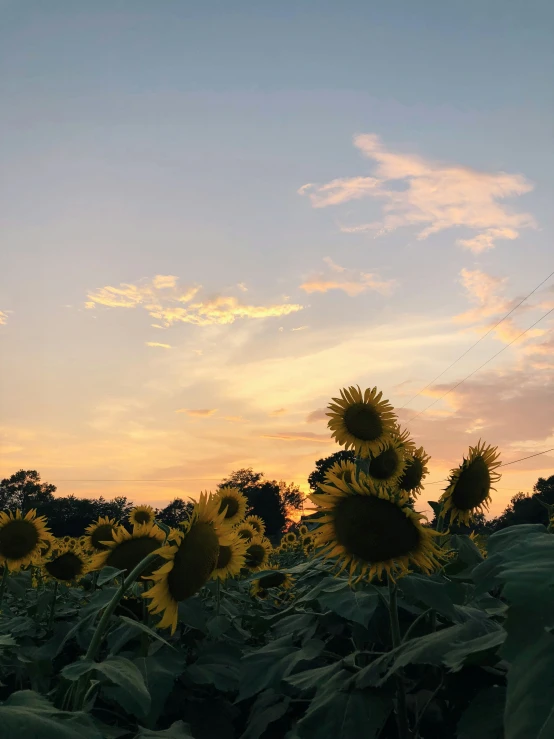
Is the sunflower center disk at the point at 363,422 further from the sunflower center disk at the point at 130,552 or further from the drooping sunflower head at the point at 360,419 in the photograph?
the sunflower center disk at the point at 130,552

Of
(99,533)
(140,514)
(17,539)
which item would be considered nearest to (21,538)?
(17,539)

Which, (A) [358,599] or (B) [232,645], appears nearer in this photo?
(A) [358,599]

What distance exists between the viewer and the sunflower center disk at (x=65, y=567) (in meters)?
7.17

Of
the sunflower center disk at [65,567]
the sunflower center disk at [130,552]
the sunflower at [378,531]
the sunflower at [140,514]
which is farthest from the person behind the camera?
the sunflower at [140,514]

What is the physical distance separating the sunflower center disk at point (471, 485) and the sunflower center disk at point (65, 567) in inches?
196

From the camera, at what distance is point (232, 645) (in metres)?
4.94

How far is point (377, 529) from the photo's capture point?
10.7 feet

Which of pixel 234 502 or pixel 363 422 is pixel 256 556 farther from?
pixel 363 422

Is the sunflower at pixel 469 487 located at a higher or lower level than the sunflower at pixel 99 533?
higher

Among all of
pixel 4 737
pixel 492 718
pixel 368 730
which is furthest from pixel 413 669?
pixel 4 737

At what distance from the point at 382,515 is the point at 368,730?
42.6 inches

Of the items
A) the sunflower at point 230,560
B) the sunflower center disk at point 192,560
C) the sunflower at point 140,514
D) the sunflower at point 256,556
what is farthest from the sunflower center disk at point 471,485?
the sunflower at point 256,556

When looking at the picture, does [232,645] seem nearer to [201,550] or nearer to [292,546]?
[201,550]

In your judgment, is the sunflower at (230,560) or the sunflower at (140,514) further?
the sunflower at (140,514)
